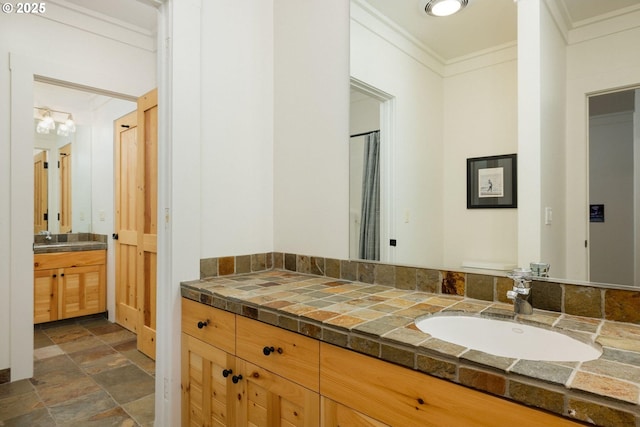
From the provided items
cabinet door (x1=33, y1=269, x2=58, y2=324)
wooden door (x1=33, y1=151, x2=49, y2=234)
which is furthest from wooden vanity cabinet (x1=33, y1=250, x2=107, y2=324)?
wooden door (x1=33, y1=151, x2=49, y2=234)

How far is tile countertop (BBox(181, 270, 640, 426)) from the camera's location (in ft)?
1.97

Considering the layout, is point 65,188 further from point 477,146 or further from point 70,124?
point 477,146

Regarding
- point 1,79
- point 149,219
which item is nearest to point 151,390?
point 149,219

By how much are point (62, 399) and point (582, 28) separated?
3095mm

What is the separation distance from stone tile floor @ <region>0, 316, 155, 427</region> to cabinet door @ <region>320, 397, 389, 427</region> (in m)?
1.44

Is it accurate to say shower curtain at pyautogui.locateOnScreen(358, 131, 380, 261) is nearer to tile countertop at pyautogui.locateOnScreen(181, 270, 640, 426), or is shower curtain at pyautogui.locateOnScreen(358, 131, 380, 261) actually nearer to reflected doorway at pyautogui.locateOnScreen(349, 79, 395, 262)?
reflected doorway at pyautogui.locateOnScreen(349, 79, 395, 262)

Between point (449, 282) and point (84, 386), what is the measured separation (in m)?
2.42

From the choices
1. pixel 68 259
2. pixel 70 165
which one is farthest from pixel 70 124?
pixel 68 259

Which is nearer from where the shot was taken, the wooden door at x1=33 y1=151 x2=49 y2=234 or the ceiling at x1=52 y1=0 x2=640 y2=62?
the ceiling at x1=52 y1=0 x2=640 y2=62

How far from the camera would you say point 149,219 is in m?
2.60

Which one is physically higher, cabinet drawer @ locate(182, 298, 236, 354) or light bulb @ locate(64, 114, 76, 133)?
light bulb @ locate(64, 114, 76, 133)

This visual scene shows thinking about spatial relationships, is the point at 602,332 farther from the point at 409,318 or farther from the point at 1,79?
the point at 1,79

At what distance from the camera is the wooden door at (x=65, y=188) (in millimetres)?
4121

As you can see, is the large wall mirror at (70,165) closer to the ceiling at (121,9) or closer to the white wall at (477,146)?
the ceiling at (121,9)
